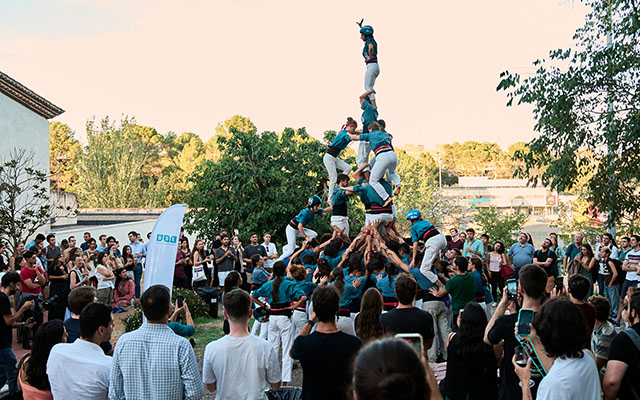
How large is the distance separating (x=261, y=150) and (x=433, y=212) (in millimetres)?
23560

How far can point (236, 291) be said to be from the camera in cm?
448

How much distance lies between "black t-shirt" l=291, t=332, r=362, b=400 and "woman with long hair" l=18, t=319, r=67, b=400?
1744mm

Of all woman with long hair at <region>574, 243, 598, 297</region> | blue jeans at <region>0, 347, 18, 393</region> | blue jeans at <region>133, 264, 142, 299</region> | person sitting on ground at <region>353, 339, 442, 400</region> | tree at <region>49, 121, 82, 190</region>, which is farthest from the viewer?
tree at <region>49, 121, 82, 190</region>

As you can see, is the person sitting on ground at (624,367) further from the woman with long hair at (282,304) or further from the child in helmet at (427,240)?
the child in helmet at (427,240)

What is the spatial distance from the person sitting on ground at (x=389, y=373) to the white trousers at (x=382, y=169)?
10.2 m

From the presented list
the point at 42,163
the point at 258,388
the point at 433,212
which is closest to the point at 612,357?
the point at 258,388

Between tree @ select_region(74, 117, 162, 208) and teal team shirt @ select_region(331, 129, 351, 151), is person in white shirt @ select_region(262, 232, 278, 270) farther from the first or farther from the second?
tree @ select_region(74, 117, 162, 208)

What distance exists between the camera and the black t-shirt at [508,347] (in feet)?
13.6

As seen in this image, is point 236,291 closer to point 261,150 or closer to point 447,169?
point 261,150

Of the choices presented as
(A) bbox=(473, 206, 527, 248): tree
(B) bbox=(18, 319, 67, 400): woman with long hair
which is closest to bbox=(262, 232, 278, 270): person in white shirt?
(A) bbox=(473, 206, 527, 248): tree

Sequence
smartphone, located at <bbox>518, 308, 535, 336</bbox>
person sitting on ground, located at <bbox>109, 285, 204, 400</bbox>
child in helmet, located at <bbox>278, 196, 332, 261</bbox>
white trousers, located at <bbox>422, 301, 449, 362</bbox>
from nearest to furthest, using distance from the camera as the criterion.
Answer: smartphone, located at <bbox>518, 308, 535, 336</bbox> < person sitting on ground, located at <bbox>109, 285, 204, 400</bbox> < white trousers, located at <bbox>422, 301, 449, 362</bbox> < child in helmet, located at <bbox>278, 196, 332, 261</bbox>

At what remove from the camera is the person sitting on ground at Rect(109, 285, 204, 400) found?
3963mm

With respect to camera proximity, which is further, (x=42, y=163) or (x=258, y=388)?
(x=42, y=163)

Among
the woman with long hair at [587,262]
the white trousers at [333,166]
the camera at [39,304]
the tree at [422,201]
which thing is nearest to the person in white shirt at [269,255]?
the white trousers at [333,166]
